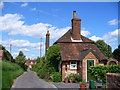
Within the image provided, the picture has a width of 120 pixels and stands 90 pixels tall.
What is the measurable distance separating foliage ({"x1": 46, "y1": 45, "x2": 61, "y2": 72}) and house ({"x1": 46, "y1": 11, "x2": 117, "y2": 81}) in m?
0.81

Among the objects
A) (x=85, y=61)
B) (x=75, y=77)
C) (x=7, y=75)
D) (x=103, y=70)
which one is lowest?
(x=75, y=77)

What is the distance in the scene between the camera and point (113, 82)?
46.4 feet

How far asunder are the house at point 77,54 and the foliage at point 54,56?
0.81 metres

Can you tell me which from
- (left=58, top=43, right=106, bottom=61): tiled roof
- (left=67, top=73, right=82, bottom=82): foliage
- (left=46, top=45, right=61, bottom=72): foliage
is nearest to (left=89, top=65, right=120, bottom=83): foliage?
(left=67, top=73, right=82, bottom=82): foliage

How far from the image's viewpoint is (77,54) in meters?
27.8

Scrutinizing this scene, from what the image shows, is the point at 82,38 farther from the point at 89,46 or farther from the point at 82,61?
the point at 82,61

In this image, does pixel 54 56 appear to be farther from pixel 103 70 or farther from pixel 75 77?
pixel 103 70

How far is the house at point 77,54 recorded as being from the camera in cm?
2547

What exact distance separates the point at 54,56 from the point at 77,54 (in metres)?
3.46

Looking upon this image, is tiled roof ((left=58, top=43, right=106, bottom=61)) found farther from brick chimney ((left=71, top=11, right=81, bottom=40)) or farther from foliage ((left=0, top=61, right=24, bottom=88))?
foliage ((left=0, top=61, right=24, bottom=88))

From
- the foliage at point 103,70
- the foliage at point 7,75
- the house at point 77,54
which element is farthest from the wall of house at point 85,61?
the foliage at point 7,75

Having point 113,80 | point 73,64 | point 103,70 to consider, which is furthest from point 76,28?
point 113,80

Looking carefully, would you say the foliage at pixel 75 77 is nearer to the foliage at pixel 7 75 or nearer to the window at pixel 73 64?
the window at pixel 73 64

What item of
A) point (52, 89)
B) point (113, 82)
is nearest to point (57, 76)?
point (52, 89)
